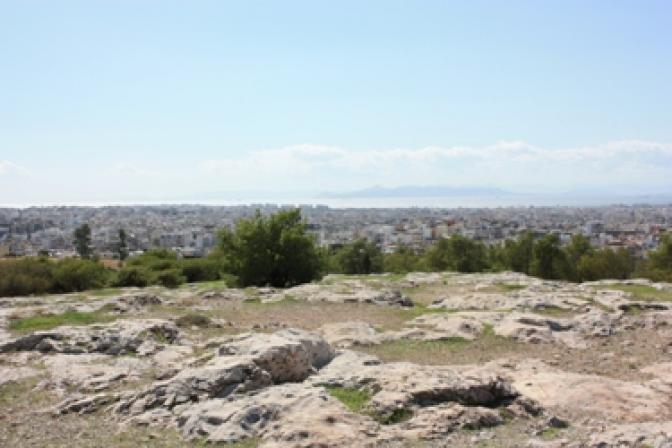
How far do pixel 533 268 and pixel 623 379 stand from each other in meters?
52.4

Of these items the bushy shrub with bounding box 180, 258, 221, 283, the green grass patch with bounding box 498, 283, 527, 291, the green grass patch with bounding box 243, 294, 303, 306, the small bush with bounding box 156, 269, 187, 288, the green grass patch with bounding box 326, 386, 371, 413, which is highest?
the green grass patch with bounding box 326, 386, 371, 413

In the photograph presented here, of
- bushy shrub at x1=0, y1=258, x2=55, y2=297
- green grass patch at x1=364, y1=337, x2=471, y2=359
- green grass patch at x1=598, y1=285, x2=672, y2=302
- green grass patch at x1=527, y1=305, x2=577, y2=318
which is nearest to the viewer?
green grass patch at x1=364, y1=337, x2=471, y2=359

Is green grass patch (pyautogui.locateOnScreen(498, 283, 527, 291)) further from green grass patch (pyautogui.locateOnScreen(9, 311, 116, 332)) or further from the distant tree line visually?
green grass patch (pyautogui.locateOnScreen(9, 311, 116, 332))

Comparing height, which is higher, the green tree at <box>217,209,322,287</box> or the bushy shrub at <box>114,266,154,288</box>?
the green tree at <box>217,209,322,287</box>

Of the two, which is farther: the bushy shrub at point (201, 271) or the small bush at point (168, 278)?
the bushy shrub at point (201, 271)

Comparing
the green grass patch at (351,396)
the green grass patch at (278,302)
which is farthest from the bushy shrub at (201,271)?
the green grass patch at (351,396)

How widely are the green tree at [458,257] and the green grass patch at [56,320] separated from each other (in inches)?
2150

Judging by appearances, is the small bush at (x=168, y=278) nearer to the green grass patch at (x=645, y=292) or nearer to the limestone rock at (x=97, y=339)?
the limestone rock at (x=97, y=339)

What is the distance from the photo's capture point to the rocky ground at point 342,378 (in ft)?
39.3

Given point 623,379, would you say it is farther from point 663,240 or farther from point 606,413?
point 663,240

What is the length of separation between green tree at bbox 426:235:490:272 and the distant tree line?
13 centimetres

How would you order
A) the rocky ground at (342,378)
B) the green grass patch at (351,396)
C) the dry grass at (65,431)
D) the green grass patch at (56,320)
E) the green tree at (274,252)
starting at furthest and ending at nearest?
the green tree at (274,252), the green grass patch at (56,320), the green grass patch at (351,396), the rocky ground at (342,378), the dry grass at (65,431)

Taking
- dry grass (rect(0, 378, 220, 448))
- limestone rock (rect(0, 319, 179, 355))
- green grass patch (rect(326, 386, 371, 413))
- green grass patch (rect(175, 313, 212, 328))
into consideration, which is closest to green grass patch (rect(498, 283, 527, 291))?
green grass patch (rect(175, 313, 212, 328))

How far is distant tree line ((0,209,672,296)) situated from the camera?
45.9 m
